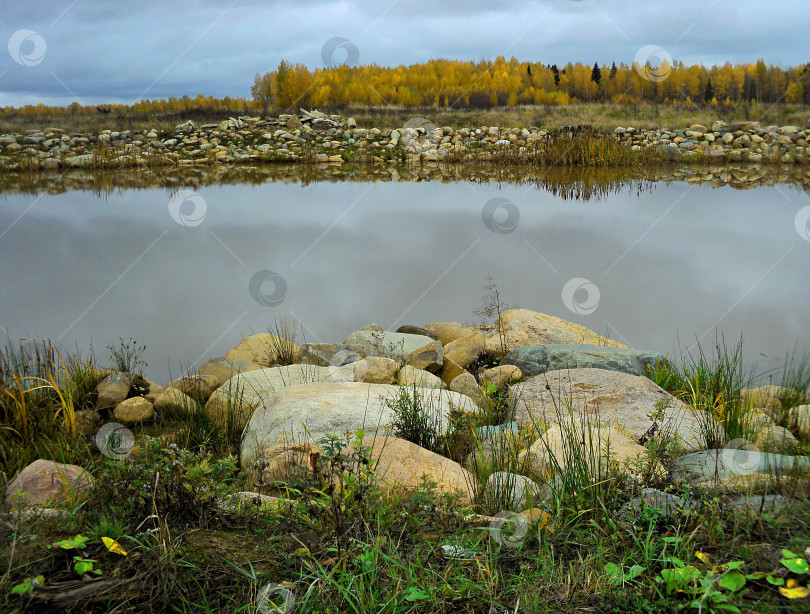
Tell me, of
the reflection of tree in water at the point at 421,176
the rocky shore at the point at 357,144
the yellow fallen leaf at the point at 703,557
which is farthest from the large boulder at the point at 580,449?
the rocky shore at the point at 357,144

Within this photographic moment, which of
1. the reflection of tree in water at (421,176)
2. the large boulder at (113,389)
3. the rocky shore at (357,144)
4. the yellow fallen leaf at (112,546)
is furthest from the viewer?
the rocky shore at (357,144)

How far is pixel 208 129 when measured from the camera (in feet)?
63.0

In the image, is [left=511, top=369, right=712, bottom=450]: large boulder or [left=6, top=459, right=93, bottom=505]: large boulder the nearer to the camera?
[left=6, top=459, right=93, bottom=505]: large boulder

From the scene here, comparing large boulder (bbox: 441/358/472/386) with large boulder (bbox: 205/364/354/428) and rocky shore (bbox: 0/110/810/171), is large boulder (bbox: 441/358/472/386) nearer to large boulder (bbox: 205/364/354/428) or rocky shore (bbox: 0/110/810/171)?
large boulder (bbox: 205/364/354/428)

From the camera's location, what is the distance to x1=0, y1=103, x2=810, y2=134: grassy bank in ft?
67.1

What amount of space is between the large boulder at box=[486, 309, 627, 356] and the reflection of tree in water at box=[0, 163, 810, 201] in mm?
4426

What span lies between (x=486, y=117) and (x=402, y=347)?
61.7 feet

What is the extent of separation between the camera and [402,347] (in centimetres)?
528

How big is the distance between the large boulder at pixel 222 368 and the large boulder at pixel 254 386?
1.12 ft

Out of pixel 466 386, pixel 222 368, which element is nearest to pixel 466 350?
pixel 466 386

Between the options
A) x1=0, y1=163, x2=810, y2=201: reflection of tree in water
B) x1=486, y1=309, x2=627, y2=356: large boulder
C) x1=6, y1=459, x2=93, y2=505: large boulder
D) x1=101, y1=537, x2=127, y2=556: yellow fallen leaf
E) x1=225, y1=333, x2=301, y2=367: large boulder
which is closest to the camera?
x1=101, y1=537, x2=127, y2=556: yellow fallen leaf

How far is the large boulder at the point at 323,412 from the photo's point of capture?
133 inches

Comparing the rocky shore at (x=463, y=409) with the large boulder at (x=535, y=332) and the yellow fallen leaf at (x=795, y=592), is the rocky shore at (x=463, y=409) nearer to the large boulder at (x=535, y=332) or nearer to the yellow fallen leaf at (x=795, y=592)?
the large boulder at (x=535, y=332)

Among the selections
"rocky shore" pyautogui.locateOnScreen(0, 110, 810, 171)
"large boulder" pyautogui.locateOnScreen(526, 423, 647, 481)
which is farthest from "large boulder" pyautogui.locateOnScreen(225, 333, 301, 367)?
"rocky shore" pyautogui.locateOnScreen(0, 110, 810, 171)
